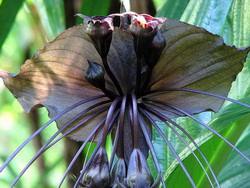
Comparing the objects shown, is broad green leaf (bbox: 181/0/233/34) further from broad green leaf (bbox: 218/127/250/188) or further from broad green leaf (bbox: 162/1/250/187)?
broad green leaf (bbox: 218/127/250/188)

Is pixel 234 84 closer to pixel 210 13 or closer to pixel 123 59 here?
pixel 210 13

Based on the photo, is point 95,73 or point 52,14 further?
point 52,14

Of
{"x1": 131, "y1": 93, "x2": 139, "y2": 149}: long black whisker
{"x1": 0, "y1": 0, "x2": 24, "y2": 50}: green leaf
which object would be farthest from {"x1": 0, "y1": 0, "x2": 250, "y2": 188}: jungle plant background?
{"x1": 131, "y1": 93, "x2": 139, "y2": 149}: long black whisker

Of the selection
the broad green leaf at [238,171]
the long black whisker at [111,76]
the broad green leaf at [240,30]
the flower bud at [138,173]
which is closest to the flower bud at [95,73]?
the long black whisker at [111,76]

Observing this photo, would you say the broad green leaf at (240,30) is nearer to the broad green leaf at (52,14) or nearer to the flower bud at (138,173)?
the flower bud at (138,173)

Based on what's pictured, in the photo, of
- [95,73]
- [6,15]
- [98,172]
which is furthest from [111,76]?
[6,15]

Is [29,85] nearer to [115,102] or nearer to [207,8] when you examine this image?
[115,102]
